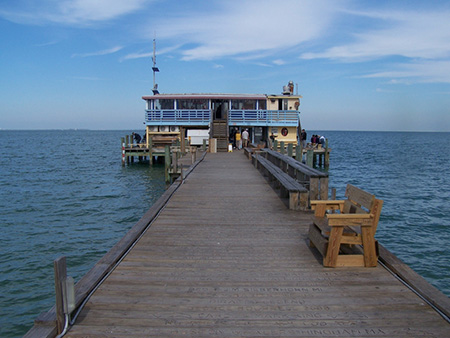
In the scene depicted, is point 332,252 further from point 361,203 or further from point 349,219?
point 361,203

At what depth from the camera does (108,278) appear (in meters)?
5.03

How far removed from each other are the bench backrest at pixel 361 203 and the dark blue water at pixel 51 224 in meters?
6.44

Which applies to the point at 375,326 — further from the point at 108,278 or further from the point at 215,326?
the point at 108,278

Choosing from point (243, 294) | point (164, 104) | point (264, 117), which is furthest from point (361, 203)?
point (164, 104)

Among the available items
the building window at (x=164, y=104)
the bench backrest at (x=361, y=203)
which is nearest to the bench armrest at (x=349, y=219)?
the bench backrest at (x=361, y=203)

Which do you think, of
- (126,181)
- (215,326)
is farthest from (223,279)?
(126,181)

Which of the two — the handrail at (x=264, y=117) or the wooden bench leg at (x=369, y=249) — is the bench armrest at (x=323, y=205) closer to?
the wooden bench leg at (x=369, y=249)

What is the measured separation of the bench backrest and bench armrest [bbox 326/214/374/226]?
122mm

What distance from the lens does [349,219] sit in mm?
5219

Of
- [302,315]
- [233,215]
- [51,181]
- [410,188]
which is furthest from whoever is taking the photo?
[51,181]

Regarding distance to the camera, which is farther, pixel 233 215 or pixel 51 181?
pixel 51 181

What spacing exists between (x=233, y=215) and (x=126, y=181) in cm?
1935

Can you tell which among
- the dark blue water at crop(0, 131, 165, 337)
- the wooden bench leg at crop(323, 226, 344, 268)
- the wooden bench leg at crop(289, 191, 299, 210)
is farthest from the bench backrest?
the dark blue water at crop(0, 131, 165, 337)

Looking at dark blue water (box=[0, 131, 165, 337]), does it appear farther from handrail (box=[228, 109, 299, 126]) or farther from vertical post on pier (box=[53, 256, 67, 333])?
handrail (box=[228, 109, 299, 126])
